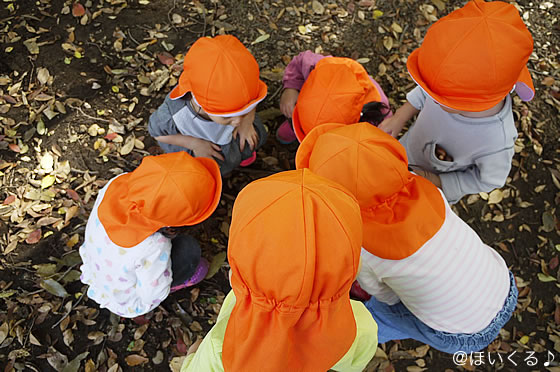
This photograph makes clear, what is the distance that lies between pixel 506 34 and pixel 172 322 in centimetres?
265

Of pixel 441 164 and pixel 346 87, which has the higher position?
pixel 346 87

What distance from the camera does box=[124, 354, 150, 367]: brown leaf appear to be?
2.62m

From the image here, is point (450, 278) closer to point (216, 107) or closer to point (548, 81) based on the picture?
point (216, 107)

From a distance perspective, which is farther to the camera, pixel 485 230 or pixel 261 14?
pixel 261 14

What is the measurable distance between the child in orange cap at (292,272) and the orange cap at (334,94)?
40.2 inches

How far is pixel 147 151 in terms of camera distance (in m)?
3.17

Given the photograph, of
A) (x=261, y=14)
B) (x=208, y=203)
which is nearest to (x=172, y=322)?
(x=208, y=203)

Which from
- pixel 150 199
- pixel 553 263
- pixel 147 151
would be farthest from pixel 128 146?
pixel 553 263

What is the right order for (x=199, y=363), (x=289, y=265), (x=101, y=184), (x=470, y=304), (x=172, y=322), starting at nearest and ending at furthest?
(x=289, y=265)
(x=199, y=363)
(x=470, y=304)
(x=172, y=322)
(x=101, y=184)

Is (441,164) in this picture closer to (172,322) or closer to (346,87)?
(346,87)

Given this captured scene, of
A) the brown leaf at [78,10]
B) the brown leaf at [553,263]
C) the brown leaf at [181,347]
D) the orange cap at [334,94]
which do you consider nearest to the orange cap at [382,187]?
the orange cap at [334,94]

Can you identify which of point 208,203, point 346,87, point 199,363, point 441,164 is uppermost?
point 346,87

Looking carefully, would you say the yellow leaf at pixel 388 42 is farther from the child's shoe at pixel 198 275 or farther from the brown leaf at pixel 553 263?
the child's shoe at pixel 198 275

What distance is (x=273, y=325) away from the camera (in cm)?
129
